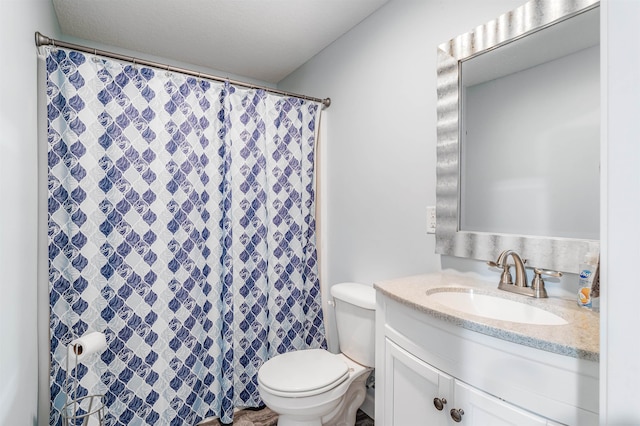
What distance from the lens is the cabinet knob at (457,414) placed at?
912mm

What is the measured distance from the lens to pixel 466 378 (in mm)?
905

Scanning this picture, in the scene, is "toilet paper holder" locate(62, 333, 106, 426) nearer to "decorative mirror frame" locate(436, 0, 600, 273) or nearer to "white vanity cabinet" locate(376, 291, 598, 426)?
"white vanity cabinet" locate(376, 291, 598, 426)

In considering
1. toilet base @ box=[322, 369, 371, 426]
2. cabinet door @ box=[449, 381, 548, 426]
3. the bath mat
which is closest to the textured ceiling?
cabinet door @ box=[449, 381, 548, 426]

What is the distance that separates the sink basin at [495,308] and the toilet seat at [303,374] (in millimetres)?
689

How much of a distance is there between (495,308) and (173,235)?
1.62m

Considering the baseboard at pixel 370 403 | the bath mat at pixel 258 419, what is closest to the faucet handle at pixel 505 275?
the baseboard at pixel 370 403

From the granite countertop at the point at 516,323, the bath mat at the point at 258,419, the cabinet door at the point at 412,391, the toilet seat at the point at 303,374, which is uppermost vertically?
the granite countertop at the point at 516,323

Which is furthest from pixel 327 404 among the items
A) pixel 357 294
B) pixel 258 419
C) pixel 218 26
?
pixel 218 26

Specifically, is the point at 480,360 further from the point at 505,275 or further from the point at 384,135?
the point at 384,135

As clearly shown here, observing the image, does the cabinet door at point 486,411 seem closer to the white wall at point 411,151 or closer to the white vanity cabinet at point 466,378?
the white vanity cabinet at point 466,378

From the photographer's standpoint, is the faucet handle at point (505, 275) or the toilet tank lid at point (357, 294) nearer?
the faucet handle at point (505, 275)

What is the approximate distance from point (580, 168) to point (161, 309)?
6.62ft
